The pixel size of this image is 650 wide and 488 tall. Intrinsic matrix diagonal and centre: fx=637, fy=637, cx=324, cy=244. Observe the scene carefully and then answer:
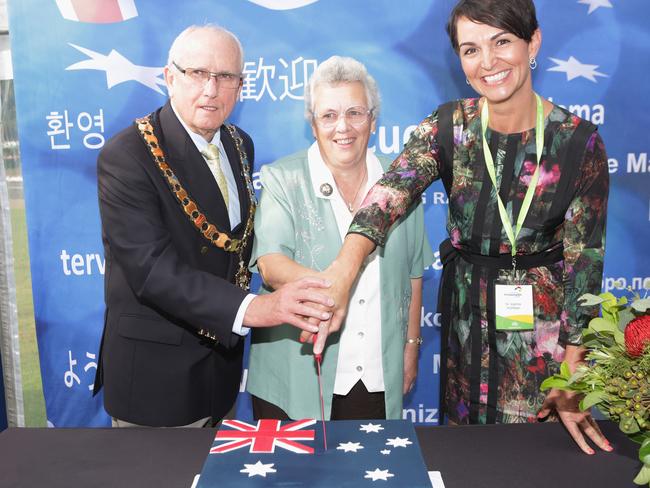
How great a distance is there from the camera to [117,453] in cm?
136

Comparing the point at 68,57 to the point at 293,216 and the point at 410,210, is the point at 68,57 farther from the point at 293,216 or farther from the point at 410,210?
the point at 410,210

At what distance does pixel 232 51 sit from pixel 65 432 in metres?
1.19

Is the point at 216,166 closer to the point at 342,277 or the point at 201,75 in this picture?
the point at 201,75

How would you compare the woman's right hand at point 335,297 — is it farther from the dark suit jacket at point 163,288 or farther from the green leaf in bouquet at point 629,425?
the green leaf in bouquet at point 629,425

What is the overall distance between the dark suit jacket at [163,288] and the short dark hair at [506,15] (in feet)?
2.93

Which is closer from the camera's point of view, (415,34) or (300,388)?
(300,388)

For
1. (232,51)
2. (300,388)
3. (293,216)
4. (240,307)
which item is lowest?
(300,388)

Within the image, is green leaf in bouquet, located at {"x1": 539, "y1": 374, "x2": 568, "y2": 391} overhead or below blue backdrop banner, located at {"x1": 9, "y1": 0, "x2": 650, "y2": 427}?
below

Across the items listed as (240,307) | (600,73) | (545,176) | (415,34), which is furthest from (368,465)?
(600,73)

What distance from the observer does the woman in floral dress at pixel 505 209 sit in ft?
5.42

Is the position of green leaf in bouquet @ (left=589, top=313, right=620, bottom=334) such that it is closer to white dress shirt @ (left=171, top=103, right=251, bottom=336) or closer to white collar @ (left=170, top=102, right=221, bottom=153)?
white dress shirt @ (left=171, top=103, right=251, bottom=336)

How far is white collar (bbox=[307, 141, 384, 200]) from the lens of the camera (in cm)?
201

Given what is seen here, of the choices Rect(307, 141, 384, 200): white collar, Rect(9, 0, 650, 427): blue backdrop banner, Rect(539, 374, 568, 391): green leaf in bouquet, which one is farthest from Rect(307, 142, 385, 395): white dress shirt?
Rect(9, 0, 650, 427): blue backdrop banner

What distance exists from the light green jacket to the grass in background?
161 cm
